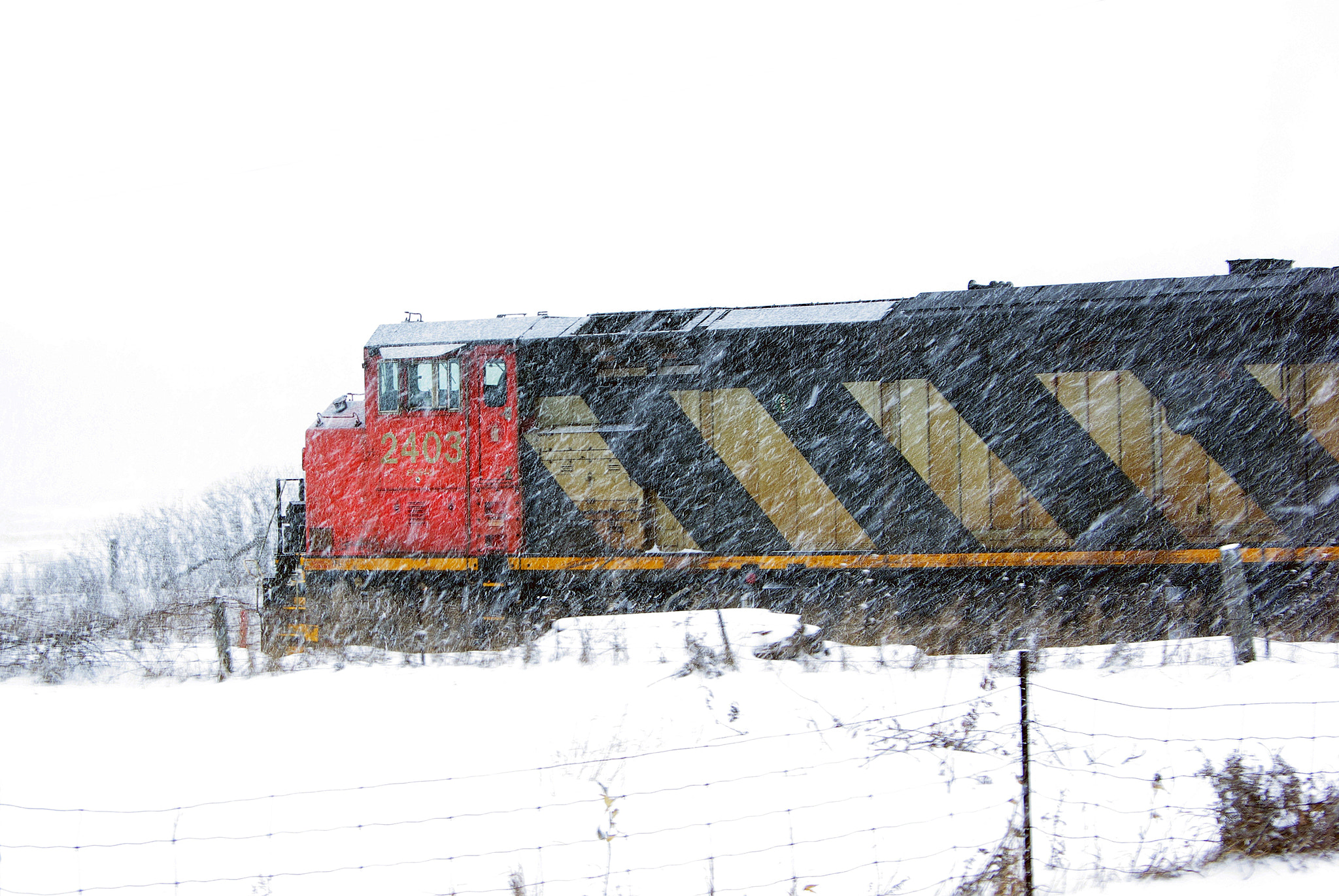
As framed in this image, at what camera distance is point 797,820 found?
383cm

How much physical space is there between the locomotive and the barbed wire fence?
3.56m

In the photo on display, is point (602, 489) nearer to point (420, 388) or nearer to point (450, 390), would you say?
point (450, 390)

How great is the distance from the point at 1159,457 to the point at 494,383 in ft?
21.2

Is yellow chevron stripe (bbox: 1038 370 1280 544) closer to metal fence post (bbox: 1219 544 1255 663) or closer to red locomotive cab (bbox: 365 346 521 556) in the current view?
metal fence post (bbox: 1219 544 1255 663)

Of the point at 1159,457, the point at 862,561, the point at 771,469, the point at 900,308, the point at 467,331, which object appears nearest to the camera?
the point at 1159,457

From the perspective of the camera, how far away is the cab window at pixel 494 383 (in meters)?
8.84

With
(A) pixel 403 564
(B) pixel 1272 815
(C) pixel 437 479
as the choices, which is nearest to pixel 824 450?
(C) pixel 437 479

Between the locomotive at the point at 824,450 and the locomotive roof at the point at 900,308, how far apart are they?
0.10 ft

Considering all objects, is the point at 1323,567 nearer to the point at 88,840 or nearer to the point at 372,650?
the point at 372,650

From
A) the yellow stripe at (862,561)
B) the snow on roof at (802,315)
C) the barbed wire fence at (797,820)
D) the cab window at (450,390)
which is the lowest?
the barbed wire fence at (797,820)

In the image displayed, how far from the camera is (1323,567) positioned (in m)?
7.65

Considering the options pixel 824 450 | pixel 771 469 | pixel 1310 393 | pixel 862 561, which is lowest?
pixel 862 561

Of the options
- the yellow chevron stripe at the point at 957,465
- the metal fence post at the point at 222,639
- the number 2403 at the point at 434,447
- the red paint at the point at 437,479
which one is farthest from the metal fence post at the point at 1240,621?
the metal fence post at the point at 222,639

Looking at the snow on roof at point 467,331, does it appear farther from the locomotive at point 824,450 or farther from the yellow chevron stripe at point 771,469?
the yellow chevron stripe at point 771,469
